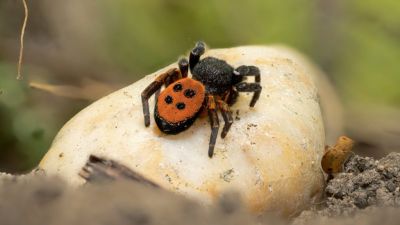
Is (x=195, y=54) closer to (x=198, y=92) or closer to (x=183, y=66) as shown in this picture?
(x=183, y=66)

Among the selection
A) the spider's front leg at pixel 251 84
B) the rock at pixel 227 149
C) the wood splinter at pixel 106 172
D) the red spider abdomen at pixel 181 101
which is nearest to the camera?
the wood splinter at pixel 106 172

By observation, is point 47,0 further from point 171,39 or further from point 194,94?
point 194,94

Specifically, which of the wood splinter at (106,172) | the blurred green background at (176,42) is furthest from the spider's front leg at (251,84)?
the blurred green background at (176,42)

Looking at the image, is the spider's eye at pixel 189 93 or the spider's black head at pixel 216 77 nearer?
the spider's eye at pixel 189 93

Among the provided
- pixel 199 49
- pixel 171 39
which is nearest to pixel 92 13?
pixel 171 39

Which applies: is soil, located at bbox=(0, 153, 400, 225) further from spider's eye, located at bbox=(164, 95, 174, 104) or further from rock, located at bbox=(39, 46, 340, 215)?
spider's eye, located at bbox=(164, 95, 174, 104)

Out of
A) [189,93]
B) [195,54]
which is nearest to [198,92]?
[189,93]

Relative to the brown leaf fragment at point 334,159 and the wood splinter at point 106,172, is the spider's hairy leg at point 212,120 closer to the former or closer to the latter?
the wood splinter at point 106,172
